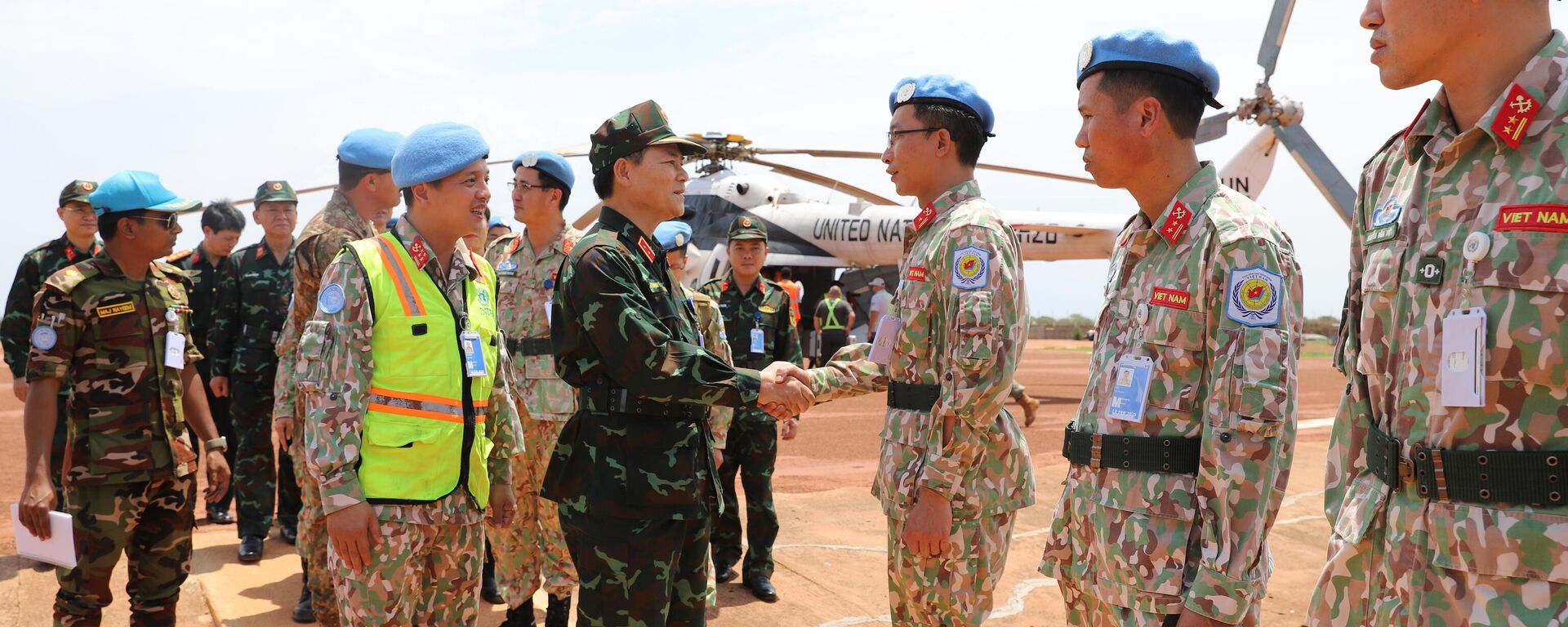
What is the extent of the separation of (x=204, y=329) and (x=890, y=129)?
18.5 ft

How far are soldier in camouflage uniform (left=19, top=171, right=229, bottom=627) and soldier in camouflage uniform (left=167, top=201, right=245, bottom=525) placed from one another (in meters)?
3.12

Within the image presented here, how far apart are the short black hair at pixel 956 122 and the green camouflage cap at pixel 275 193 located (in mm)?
4538

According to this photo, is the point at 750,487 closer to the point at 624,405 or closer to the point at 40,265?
the point at 624,405

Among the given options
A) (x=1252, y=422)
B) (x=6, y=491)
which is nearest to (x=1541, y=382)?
(x=1252, y=422)

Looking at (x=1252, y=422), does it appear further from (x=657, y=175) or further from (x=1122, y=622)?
(x=657, y=175)

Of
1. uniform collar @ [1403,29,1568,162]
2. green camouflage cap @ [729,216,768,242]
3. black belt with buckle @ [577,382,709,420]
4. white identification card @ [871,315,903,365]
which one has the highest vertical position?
green camouflage cap @ [729,216,768,242]

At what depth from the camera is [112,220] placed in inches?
149

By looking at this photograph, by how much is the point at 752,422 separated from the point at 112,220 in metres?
3.26

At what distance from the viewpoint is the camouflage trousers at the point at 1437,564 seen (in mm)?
1520

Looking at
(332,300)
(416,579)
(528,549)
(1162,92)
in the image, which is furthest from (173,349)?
(1162,92)

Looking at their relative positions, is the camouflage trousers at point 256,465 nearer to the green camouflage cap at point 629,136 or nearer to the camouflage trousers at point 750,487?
the camouflage trousers at point 750,487

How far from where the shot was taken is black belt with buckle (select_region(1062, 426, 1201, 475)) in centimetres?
230

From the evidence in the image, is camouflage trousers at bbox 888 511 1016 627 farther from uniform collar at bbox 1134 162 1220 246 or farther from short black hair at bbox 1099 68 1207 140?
short black hair at bbox 1099 68 1207 140

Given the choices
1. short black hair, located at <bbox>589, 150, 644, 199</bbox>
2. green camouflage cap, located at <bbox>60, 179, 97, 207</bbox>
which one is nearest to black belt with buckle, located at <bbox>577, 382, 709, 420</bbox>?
short black hair, located at <bbox>589, 150, 644, 199</bbox>
